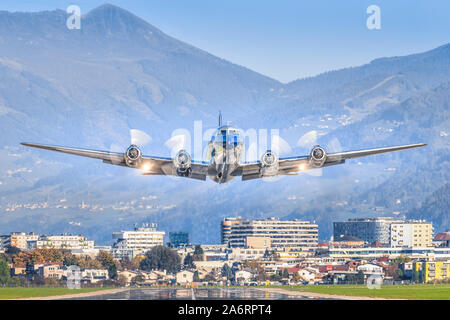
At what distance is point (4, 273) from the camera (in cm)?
11906

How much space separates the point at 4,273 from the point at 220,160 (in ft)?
→ 188

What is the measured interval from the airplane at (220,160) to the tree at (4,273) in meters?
47.9

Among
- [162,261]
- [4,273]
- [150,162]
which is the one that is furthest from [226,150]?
[162,261]

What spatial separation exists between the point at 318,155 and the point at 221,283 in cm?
6075

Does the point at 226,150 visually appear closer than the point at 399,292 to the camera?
Yes

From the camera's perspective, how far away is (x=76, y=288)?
106 meters

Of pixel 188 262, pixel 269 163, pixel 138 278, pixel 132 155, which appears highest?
pixel 132 155

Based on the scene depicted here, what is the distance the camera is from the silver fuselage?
71812mm

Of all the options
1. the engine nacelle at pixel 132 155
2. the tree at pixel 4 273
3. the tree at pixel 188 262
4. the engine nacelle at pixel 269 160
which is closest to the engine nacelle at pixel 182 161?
the engine nacelle at pixel 132 155

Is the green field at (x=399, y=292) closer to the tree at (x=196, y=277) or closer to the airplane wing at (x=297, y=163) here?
the airplane wing at (x=297, y=163)

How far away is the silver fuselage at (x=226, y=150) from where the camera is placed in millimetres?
71812

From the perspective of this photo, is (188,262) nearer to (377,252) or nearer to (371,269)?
(371,269)
